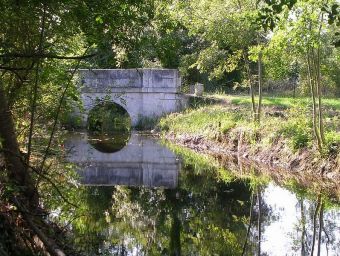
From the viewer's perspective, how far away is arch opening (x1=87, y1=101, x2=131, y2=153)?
23234mm

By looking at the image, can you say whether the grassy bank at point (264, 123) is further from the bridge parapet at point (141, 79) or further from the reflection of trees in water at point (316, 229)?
the reflection of trees in water at point (316, 229)

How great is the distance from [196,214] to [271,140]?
736 centimetres

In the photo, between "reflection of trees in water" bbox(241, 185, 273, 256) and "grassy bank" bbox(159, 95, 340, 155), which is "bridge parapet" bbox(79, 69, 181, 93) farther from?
"reflection of trees in water" bbox(241, 185, 273, 256)

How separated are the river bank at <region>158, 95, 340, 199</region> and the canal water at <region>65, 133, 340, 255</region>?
1098mm

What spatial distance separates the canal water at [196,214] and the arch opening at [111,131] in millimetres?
6328

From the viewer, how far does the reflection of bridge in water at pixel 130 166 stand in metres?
14.2

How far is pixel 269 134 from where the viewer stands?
1714 cm

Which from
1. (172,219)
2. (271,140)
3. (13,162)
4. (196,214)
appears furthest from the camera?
(271,140)

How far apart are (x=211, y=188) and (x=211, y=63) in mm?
7401

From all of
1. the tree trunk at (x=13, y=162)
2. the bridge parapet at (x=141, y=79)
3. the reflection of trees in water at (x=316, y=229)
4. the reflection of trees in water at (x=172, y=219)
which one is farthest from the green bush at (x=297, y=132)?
the bridge parapet at (x=141, y=79)

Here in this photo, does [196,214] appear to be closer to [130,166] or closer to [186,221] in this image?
[186,221]

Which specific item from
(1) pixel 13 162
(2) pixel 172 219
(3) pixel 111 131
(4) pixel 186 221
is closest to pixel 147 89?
(3) pixel 111 131

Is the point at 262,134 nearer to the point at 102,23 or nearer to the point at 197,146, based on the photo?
the point at 197,146

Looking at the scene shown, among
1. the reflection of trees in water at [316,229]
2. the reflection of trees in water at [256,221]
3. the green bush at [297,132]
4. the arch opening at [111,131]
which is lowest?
the reflection of trees in water at [256,221]
